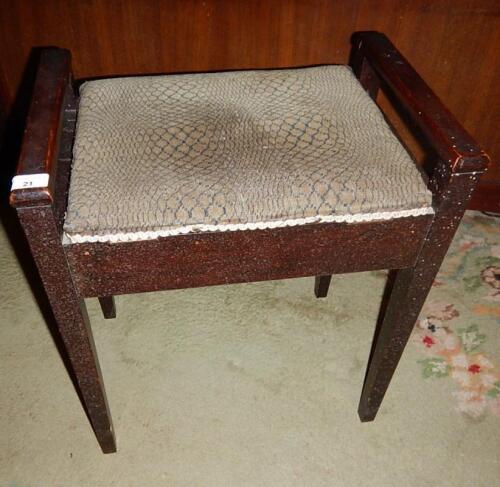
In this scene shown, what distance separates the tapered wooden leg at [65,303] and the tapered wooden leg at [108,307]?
307 millimetres

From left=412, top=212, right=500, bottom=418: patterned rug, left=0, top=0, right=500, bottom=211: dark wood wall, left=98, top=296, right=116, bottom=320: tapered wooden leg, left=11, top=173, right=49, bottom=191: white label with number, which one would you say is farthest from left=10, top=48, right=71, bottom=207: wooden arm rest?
left=412, top=212, right=500, bottom=418: patterned rug

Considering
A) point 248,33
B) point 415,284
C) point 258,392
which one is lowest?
point 258,392

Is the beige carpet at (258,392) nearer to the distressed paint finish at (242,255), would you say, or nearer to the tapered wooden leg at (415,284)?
the tapered wooden leg at (415,284)

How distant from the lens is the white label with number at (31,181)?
521 millimetres

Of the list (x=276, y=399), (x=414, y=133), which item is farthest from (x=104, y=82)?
(x=414, y=133)

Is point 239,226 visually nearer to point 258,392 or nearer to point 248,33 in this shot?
point 258,392

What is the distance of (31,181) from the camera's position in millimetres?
527

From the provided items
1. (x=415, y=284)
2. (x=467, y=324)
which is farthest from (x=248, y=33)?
(x=467, y=324)

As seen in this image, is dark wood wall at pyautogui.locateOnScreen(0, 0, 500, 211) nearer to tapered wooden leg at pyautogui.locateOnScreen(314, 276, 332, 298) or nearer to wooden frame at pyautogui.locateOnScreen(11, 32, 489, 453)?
wooden frame at pyautogui.locateOnScreen(11, 32, 489, 453)

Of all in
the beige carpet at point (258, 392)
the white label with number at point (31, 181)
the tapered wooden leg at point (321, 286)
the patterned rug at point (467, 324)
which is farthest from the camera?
the tapered wooden leg at point (321, 286)

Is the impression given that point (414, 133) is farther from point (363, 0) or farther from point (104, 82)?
point (104, 82)

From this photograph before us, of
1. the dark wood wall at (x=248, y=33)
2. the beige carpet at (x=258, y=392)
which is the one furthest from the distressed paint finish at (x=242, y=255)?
the dark wood wall at (x=248, y=33)

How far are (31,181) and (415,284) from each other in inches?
19.1

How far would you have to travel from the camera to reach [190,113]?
74 cm
